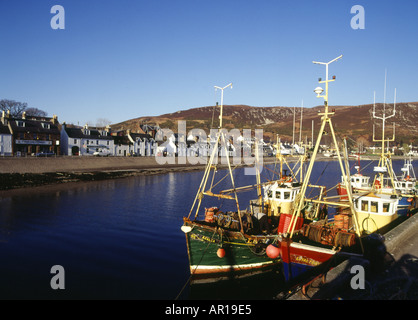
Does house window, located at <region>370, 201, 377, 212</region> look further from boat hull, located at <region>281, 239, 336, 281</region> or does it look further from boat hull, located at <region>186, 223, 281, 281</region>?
boat hull, located at <region>186, 223, 281, 281</region>

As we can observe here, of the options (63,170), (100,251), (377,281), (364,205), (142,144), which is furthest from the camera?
(142,144)

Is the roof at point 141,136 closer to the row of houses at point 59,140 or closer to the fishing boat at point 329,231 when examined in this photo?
the row of houses at point 59,140

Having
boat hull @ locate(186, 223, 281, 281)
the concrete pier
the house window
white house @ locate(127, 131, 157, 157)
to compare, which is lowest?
boat hull @ locate(186, 223, 281, 281)

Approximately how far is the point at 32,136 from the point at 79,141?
1347 cm

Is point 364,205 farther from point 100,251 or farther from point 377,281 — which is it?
point 100,251

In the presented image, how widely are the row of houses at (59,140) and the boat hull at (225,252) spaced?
6378cm

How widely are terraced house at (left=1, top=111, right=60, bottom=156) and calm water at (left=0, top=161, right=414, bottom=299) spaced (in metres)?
34.9

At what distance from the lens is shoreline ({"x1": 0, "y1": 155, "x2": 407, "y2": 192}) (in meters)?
51.3

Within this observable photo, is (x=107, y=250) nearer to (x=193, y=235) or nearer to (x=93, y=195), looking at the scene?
(x=193, y=235)

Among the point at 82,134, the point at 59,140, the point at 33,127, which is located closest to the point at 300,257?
the point at 33,127

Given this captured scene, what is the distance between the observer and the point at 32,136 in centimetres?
7256

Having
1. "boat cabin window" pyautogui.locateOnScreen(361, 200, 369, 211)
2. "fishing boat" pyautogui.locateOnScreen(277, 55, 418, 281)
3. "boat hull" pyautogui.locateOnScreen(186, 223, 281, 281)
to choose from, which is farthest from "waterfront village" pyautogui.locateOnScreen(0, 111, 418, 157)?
"boat hull" pyautogui.locateOnScreen(186, 223, 281, 281)

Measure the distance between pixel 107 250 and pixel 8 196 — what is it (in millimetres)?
28545
